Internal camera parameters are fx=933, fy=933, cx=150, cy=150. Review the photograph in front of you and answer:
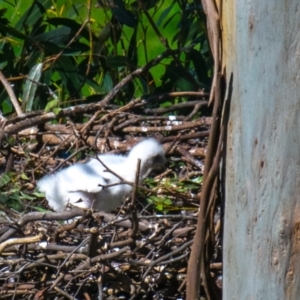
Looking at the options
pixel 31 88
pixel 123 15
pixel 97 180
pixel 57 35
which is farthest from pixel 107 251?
pixel 57 35

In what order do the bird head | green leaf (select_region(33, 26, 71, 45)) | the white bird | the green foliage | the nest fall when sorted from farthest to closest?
green leaf (select_region(33, 26, 71, 45)) < the green foliage < the bird head < the white bird < the nest

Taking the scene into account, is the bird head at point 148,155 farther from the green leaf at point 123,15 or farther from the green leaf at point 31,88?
the green leaf at point 123,15

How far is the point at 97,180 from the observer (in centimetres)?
347

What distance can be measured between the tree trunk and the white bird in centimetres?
123

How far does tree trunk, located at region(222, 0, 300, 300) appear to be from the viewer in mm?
2023

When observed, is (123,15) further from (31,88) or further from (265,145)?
(265,145)

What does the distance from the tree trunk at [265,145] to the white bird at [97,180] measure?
123 centimetres

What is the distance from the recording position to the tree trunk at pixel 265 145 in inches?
79.7

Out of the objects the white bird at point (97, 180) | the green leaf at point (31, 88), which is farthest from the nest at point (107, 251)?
→ the green leaf at point (31, 88)

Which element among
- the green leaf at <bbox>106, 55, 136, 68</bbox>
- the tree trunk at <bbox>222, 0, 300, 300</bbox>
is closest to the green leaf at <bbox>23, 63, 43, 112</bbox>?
the green leaf at <bbox>106, 55, 136, 68</bbox>

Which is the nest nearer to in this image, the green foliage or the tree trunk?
the tree trunk

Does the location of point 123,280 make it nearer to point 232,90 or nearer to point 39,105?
point 232,90

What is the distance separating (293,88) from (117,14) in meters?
2.78

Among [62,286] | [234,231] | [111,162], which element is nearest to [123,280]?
[62,286]
